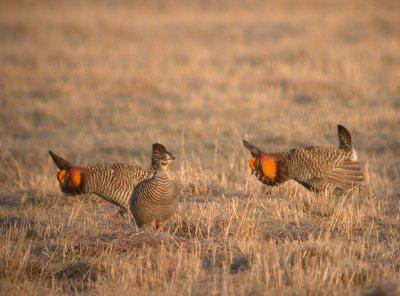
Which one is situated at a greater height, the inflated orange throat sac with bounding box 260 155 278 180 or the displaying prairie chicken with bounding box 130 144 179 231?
the inflated orange throat sac with bounding box 260 155 278 180

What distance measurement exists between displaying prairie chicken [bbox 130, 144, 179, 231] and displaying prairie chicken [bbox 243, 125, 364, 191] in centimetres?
194

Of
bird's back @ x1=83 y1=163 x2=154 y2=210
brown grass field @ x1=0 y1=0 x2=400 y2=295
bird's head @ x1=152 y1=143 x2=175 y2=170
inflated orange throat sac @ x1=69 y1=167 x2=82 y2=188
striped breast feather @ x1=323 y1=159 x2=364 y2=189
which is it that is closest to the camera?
brown grass field @ x1=0 y1=0 x2=400 y2=295

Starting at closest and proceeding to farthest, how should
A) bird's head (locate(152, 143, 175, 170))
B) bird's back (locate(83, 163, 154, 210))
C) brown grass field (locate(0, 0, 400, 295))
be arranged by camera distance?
brown grass field (locate(0, 0, 400, 295)) < bird's head (locate(152, 143, 175, 170)) < bird's back (locate(83, 163, 154, 210))

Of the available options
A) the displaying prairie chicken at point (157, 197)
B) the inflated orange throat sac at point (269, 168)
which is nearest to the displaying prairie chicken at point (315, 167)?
the inflated orange throat sac at point (269, 168)

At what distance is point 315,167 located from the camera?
7.83 m

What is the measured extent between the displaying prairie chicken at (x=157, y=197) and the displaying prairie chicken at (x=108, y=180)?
649 millimetres

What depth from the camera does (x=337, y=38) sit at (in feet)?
57.5

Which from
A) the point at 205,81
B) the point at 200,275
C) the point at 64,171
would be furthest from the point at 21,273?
the point at 205,81

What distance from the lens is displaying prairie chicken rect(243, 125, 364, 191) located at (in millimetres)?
7793

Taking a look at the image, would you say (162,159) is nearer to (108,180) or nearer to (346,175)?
(108,180)

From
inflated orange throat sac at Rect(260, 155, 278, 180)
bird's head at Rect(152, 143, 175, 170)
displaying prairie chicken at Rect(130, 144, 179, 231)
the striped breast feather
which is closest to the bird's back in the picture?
displaying prairie chicken at Rect(130, 144, 179, 231)

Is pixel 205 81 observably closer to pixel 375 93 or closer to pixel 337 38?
pixel 375 93

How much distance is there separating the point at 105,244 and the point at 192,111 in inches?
269

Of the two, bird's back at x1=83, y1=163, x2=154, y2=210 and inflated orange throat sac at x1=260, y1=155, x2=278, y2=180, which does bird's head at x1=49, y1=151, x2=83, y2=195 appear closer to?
bird's back at x1=83, y1=163, x2=154, y2=210
